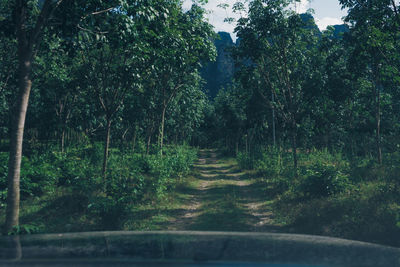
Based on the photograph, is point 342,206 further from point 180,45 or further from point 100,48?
point 100,48

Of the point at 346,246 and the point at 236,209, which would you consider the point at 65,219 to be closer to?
the point at 236,209

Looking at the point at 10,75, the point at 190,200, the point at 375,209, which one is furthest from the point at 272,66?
the point at 10,75

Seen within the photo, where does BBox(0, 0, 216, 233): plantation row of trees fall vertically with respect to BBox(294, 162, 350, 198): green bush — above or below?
above

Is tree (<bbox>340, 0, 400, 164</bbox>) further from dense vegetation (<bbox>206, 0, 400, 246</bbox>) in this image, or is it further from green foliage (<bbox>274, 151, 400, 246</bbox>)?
green foliage (<bbox>274, 151, 400, 246</bbox>)

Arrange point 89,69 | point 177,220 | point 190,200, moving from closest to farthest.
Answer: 1. point 177,220
2. point 89,69
3. point 190,200

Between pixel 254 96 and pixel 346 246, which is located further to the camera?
pixel 254 96

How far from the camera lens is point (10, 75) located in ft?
51.2

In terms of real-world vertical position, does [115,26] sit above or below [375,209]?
above

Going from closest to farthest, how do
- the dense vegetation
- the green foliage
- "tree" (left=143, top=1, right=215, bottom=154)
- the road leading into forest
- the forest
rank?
the forest
the green foliage
the dense vegetation
the road leading into forest
"tree" (left=143, top=1, right=215, bottom=154)

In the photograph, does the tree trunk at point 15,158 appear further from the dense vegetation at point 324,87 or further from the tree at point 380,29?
the tree at point 380,29

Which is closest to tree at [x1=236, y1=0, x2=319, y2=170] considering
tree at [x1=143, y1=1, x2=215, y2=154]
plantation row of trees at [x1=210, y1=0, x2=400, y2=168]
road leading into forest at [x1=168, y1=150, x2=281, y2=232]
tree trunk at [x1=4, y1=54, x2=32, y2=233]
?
plantation row of trees at [x1=210, y1=0, x2=400, y2=168]

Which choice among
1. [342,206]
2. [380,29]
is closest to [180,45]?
[342,206]

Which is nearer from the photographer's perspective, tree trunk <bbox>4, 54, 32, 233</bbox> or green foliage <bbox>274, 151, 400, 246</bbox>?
tree trunk <bbox>4, 54, 32, 233</bbox>

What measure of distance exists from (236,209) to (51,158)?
945 centimetres
